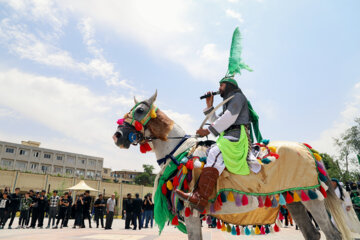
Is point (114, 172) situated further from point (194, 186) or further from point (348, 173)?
point (194, 186)

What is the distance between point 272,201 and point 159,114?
2190 mm

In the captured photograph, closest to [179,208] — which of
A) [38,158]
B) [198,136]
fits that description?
[198,136]

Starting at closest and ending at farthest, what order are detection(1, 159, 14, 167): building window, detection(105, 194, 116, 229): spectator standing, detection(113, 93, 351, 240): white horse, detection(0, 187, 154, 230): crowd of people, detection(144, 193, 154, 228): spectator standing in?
detection(113, 93, 351, 240): white horse → detection(0, 187, 154, 230): crowd of people → detection(105, 194, 116, 229): spectator standing → detection(144, 193, 154, 228): spectator standing → detection(1, 159, 14, 167): building window

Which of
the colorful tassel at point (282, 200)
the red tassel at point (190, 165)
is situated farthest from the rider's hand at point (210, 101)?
the colorful tassel at point (282, 200)

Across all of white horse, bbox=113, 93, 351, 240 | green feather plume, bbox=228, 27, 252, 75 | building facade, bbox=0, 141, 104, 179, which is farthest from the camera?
building facade, bbox=0, 141, 104, 179

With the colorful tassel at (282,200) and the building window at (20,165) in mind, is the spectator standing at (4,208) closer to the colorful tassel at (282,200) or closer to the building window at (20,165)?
the colorful tassel at (282,200)

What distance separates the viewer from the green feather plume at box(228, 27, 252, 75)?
171 inches

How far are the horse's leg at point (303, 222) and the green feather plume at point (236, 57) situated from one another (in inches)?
99.4

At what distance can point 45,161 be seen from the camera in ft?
231

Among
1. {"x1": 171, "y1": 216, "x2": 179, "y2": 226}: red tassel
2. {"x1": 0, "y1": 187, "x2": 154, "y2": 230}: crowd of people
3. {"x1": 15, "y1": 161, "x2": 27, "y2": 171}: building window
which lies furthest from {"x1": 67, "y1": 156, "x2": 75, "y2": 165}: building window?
{"x1": 171, "y1": 216, "x2": 179, "y2": 226}: red tassel

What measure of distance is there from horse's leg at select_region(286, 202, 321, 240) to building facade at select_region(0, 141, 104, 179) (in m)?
63.9

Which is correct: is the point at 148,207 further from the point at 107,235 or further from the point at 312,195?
the point at 312,195

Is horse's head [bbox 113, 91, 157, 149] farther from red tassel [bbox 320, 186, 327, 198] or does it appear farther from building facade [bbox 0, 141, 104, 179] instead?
building facade [bbox 0, 141, 104, 179]

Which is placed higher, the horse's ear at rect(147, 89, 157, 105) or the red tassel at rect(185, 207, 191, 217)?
the horse's ear at rect(147, 89, 157, 105)
